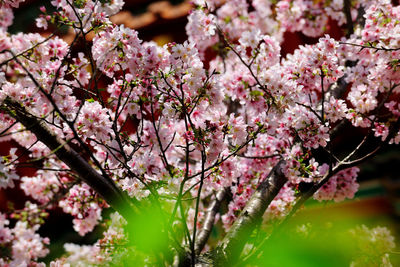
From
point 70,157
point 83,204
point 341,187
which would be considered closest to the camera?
point 70,157

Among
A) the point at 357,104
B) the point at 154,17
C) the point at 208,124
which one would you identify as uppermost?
the point at 154,17

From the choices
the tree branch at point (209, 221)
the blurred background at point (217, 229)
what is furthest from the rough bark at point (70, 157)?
the blurred background at point (217, 229)

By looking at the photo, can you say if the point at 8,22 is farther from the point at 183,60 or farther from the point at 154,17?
the point at 154,17

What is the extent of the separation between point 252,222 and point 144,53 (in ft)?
5.59

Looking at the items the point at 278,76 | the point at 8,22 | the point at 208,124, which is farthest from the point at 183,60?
the point at 8,22

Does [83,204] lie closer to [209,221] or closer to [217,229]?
[209,221]

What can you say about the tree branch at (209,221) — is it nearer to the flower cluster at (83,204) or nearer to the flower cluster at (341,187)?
the flower cluster at (341,187)

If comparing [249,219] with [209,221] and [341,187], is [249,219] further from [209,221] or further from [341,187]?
[341,187]

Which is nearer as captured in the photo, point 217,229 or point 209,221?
point 209,221

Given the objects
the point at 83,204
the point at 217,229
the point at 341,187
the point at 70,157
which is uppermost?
the point at 217,229

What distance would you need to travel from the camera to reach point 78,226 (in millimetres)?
4129

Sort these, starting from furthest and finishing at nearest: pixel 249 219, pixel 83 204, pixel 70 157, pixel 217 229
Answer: pixel 217 229 < pixel 83 204 < pixel 249 219 < pixel 70 157

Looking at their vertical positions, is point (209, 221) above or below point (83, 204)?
below

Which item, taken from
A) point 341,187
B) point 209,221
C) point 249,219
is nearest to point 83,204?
point 209,221
